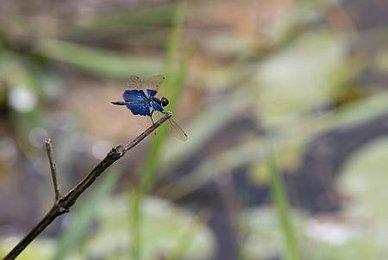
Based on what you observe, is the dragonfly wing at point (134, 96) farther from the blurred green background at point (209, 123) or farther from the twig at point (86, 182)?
the blurred green background at point (209, 123)

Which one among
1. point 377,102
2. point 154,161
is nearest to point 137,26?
point 377,102

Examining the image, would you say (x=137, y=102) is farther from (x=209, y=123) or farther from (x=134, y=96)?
(x=209, y=123)

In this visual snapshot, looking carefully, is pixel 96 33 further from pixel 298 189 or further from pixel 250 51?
pixel 298 189

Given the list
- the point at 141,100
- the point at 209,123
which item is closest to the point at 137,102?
the point at 141,100

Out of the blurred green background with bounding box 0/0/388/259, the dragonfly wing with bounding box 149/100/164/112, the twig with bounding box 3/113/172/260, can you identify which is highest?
the blurred green background with bounding box 0/0/388/259

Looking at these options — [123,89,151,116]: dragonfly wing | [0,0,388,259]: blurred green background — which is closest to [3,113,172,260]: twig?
[123,89,151,116]: dragonfly wing

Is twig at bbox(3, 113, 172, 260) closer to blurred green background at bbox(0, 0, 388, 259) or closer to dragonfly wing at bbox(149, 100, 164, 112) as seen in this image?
dragonfly wing at bbox(149, 100, 164, 112)

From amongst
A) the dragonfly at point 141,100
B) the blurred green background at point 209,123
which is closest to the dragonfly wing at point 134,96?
the dragonfly at point 141,100

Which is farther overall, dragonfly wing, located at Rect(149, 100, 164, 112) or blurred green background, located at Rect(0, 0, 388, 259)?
blurred green background, located at Rect(0, 0, 388, 259)

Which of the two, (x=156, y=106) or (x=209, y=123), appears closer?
(x=156, y=106)
